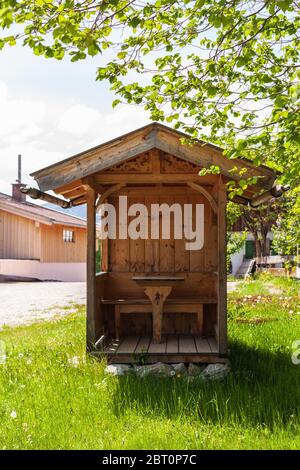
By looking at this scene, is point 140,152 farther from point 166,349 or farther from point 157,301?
point 166,349

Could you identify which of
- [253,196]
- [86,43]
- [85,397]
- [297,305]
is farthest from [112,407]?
[297,305]

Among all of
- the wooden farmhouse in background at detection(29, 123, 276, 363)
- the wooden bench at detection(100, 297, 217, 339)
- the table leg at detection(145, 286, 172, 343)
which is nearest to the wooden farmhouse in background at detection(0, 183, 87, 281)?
the wooden farmhouse in background at detection(29, 123, 276, 363)

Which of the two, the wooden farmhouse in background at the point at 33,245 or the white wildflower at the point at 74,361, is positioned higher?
the wooden farmhouse in background at the point at 33,245

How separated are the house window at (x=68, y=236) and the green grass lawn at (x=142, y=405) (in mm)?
24720

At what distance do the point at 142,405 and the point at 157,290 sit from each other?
277cm

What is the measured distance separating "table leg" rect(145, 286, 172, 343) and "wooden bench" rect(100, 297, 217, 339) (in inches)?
15.7

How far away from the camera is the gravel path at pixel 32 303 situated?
13297 mm

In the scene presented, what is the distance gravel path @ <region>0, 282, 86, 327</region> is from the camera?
13297 millimetres

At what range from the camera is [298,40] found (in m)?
7.09

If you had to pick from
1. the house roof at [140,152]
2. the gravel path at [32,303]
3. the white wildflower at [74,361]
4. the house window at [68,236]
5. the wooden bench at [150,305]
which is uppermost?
the house roof at [140,152]

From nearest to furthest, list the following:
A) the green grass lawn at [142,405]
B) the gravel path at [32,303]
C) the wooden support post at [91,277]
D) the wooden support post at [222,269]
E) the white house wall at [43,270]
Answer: the green grass lawn at [142,405] < the wooden support post at [222,269] < the wooden support post at [91,277] < the gravel path at [32,303] < the white house wall at [43,270]

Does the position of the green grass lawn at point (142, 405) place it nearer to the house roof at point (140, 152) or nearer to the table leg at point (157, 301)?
the table leg at point (157, 301)

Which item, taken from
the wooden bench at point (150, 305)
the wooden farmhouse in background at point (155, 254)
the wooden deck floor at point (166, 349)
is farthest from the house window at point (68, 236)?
the wooden deck floor at point (166, 349)

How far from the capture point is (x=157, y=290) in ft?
25.6
